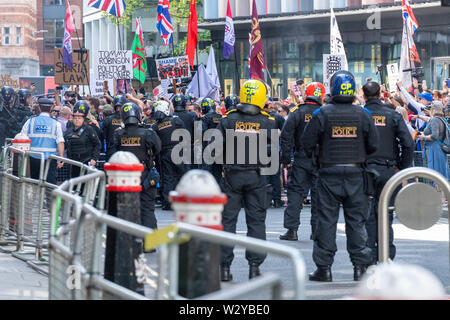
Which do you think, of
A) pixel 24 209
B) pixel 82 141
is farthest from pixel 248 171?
pixel 82 141

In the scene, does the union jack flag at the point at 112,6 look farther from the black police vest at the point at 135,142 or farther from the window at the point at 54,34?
the window at the point at 54,34

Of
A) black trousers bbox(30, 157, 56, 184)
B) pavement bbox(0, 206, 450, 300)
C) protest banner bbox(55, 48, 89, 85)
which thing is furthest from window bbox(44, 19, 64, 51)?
black trousers bbox(30, 157, 56, 184)

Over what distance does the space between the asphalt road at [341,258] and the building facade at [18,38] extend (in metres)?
89.8

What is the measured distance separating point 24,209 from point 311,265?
3.33m

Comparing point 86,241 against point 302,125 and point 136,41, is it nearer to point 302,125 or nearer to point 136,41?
point 302,125

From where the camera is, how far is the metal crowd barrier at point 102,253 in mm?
3391

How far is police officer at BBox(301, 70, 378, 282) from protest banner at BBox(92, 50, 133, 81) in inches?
650

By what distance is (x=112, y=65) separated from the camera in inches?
998

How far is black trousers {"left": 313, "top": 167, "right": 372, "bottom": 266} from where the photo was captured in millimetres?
8992

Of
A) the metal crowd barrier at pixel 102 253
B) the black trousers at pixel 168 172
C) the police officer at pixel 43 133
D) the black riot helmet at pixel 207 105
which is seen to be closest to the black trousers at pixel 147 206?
the police officer at pixel 43 133

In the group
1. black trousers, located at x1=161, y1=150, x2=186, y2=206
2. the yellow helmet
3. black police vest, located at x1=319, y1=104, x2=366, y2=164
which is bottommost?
black trousers, located at x1=161, y1=150, x2=186, y2=206

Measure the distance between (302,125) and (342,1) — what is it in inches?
1301

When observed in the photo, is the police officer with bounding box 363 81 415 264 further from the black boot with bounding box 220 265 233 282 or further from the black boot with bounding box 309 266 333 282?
the black boot with bounding box 220 265 233 282
